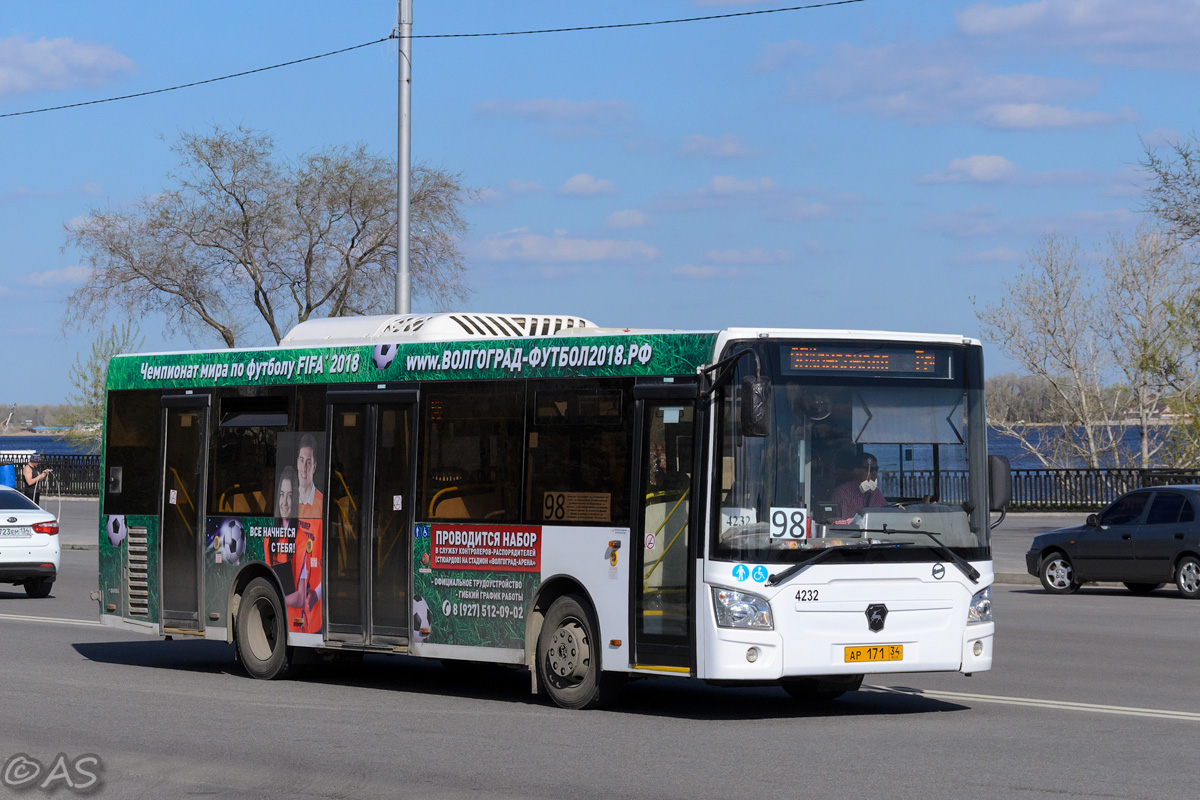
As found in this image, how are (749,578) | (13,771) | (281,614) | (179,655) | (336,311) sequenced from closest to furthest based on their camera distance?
(13,771) → (749,578) → (281,614) → (179,655) → (336,311)

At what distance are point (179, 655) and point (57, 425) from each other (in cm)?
7028

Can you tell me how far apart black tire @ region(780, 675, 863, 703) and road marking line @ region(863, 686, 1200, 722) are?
67 cm

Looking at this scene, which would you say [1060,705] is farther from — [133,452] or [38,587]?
[38,587]

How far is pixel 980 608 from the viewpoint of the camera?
1190cm

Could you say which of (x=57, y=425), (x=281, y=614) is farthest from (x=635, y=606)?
(x=57, y=425)

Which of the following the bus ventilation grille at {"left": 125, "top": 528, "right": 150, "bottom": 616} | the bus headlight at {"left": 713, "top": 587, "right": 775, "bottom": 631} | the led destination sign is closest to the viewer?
the bus headlight at {"left": 713, "top": 587, "right": 775, "bottom": 631}

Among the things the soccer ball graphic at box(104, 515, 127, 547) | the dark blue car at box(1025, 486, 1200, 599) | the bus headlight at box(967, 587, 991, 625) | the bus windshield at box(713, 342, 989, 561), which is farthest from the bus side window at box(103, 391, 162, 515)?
the dark blue car at box(1025, 486, 1200, 599)

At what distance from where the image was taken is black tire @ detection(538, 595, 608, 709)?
478 inches

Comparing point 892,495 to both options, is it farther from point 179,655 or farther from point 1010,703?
point 179,655

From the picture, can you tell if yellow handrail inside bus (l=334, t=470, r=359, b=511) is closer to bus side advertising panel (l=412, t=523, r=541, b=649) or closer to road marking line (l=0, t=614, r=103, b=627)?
bus side advertising panel (l=412, t=523, r=541, b=649)

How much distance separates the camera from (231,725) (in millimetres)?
11430

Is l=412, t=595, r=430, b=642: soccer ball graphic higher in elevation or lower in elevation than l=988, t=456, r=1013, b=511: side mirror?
lower

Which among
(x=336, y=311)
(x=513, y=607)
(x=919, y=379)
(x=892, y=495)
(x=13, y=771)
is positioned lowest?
(x=13, y=771)

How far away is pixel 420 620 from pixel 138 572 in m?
3.89
